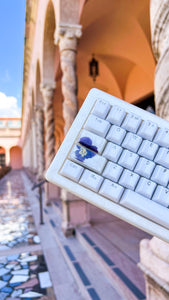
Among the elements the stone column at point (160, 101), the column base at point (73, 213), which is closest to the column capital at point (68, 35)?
the column base at point (73, 213)

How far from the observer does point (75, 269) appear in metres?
2.48

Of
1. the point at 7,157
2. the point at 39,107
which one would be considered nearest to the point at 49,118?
the point at 39,107

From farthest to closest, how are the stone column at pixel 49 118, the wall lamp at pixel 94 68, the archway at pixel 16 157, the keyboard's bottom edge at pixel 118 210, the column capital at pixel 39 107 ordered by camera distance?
1. the archway at pixel 16 157
2. the column capital at pixel 39 107
3. the stone column at pixel 49 118
4. the wall lamp at pixel 94 68
5. the keyboard's bottom edge at pixel 118 210

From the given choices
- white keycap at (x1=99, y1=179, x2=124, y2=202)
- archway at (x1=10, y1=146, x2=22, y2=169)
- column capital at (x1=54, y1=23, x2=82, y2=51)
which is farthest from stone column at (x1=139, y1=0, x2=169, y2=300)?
archway at (x1=10, y1=146, x2=22, y2=169)

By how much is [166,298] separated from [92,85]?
363 inches

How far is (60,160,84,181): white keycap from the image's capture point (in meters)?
0.80

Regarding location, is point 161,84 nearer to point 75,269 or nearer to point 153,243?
point 153,243

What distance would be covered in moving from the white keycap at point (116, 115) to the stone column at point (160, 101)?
0.16 meters

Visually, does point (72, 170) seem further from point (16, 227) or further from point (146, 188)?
point (16, 227)

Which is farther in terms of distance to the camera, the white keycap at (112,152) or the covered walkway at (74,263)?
the covered walkway at (74,263)

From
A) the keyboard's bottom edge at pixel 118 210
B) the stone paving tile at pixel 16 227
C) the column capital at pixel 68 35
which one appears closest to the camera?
the keyboard's bottom edge at pixel 118 210

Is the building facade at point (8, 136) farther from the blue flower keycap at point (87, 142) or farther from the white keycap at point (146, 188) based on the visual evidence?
the white keycap at point (146, 188)

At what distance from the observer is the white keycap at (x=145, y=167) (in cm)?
78

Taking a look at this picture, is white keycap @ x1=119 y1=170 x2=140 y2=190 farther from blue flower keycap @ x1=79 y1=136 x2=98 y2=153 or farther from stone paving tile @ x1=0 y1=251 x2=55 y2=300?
stone paving tile @ x1=0 y1=251 x2=55 y2=300
